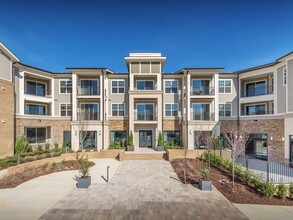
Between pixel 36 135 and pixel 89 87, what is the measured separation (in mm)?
9166

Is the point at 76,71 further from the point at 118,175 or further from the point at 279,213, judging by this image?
the point at 279,213

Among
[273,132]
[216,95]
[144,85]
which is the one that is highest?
[144,85]

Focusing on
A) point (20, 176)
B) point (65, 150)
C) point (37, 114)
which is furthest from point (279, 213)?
point (37, 114)

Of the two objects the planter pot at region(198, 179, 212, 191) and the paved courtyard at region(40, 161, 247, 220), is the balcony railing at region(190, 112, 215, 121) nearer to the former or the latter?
the paved courtyard at region(40, 161, 247, 220)

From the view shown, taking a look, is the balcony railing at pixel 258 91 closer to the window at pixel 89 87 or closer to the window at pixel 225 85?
the window at pixel 225 85

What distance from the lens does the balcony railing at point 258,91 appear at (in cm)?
1995

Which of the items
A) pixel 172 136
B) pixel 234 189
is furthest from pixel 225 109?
pixel 234 189

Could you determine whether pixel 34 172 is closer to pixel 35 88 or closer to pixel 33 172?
pixel 33 172

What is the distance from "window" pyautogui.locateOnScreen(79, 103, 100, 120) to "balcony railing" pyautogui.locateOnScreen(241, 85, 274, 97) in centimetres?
2008

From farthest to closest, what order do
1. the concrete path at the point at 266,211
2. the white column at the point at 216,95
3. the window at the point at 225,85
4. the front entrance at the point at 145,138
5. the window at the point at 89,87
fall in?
the window at the point at 225,85, the front entrance at the point at 145,138, the window at the point at 89,87, the white column at the point at 216,95, the concrete path at the point at 266,211

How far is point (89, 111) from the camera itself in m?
21.5

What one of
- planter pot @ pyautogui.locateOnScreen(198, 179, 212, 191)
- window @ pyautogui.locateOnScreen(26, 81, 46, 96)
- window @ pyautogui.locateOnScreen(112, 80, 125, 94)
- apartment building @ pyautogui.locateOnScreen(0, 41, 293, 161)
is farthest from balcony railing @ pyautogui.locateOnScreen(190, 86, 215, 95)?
window @ pyautogui.locateOnScreen(26, 81, 46, 96)

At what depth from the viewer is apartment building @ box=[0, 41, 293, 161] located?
19688mm

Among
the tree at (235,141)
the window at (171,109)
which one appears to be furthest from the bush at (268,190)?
the window at (171,109)
